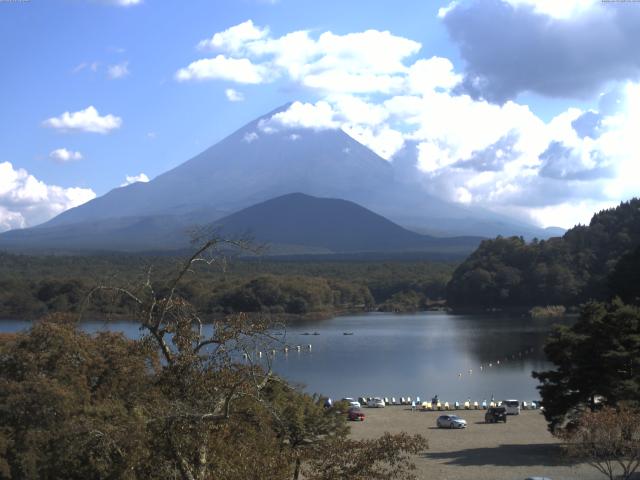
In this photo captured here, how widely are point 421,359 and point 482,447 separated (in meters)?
21.4

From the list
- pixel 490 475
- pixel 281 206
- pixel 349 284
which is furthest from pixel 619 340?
pixel 281 206

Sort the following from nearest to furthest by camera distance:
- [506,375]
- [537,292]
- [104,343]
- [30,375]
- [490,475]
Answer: [30,375] → [104,343] → [490,475] → [506,375] → [537,292]

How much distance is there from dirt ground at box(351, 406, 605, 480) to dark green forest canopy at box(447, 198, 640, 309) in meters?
41.7

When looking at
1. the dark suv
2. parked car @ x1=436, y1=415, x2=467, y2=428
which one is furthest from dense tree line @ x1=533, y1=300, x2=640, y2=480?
the dark suv

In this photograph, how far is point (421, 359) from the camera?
37.6 m

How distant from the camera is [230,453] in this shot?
19.1ft

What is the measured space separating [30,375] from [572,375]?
9.18 m

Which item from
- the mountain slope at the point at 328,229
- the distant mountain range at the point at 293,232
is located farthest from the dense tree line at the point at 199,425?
the mountain slope at the point at 328,229

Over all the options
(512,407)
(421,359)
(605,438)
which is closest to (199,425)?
(605,438)

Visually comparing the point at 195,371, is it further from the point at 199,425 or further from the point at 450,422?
the point at 450,422

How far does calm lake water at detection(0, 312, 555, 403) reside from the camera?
29.1 metres

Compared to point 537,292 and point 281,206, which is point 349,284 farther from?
point 281,206

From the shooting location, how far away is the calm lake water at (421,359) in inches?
1146

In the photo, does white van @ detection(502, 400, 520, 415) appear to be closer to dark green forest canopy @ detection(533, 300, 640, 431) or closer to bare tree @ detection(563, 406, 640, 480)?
dark green forest canopy @ detection(533, 300, 640, 431)
